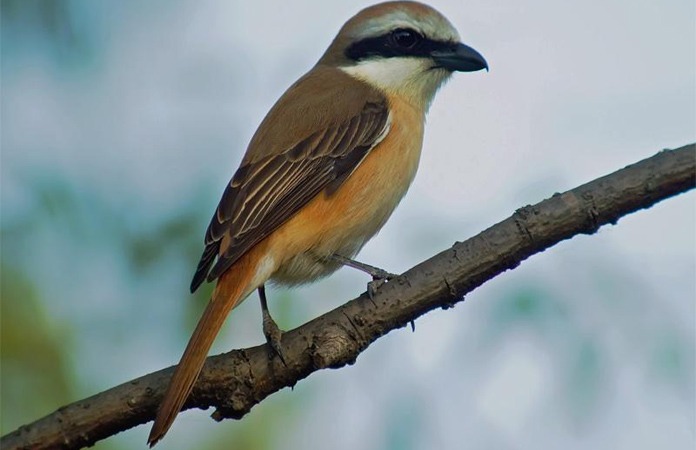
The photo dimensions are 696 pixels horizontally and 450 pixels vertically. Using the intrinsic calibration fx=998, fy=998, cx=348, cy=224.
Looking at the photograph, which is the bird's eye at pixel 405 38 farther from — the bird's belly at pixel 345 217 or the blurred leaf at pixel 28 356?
the blurred leaf at pixel 28 356

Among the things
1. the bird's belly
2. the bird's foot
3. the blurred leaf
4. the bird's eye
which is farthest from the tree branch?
the bird's eye

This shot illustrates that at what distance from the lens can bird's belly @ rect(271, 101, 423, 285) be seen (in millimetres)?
4637

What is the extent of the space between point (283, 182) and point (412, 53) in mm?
1289

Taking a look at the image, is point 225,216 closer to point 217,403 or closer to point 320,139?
point 320,139

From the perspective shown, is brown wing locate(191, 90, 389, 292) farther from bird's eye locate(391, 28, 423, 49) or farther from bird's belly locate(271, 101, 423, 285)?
bird's eye locate(391, 28, 423, 49)

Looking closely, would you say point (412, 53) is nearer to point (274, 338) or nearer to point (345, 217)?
point (345, 217)

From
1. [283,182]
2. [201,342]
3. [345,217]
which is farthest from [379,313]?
[283,182]

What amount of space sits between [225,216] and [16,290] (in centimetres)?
176

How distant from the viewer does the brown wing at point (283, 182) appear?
449cm

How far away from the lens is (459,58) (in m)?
5.45

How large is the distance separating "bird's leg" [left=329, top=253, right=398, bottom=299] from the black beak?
1.37m

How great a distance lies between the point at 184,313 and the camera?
5.82 meters

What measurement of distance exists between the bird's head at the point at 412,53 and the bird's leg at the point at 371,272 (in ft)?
3.74

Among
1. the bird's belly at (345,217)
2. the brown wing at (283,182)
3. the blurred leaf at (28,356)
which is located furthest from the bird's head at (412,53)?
the blurred leaf at (28,356)
